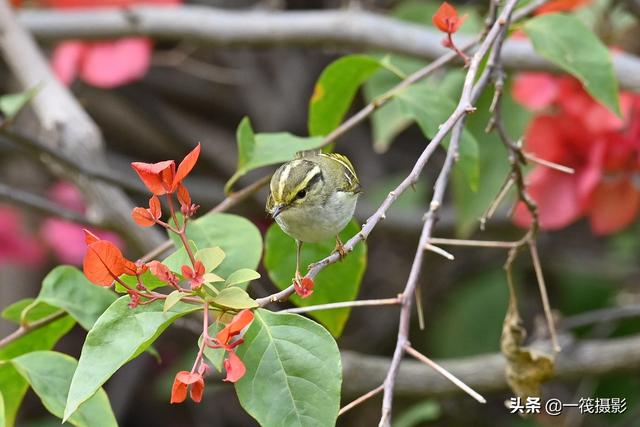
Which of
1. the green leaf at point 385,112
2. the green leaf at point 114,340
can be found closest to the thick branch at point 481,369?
the green leaf at point 385,112

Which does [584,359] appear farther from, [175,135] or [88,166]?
[175,135]

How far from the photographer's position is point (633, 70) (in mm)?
1468

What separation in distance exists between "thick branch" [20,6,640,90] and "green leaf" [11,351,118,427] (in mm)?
903

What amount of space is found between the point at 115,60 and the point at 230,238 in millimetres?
1010

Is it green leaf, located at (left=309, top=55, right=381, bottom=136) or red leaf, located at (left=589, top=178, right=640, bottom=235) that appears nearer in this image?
green leaf, located at (left=309, top=55, right=381, bottom=136)

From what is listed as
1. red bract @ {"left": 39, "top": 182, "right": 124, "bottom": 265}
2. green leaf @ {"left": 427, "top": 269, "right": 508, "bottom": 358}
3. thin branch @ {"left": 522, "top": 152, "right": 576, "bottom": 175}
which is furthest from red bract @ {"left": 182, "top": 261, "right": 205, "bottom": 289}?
green leaf @ {"left": 427, "top": 269, "right": 508, "bottom": 358}

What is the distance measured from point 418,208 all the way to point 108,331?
1536mm

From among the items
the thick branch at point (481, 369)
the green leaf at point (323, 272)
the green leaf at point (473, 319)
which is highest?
the green leaf at point (323, 272)

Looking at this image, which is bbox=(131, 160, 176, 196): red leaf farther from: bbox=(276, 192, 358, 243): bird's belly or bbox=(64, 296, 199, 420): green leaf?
bbox=(276, 192, 358, 243): bird's belly

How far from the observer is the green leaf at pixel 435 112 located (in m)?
1.11

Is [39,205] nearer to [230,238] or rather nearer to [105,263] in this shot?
[230,238]

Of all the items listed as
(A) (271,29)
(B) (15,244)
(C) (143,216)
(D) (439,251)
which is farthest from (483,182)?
(B) (15,244)

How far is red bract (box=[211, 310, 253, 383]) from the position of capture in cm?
71

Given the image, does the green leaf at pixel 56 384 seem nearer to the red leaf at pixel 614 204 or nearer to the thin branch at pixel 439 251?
the thin branch at pixel 439 251
